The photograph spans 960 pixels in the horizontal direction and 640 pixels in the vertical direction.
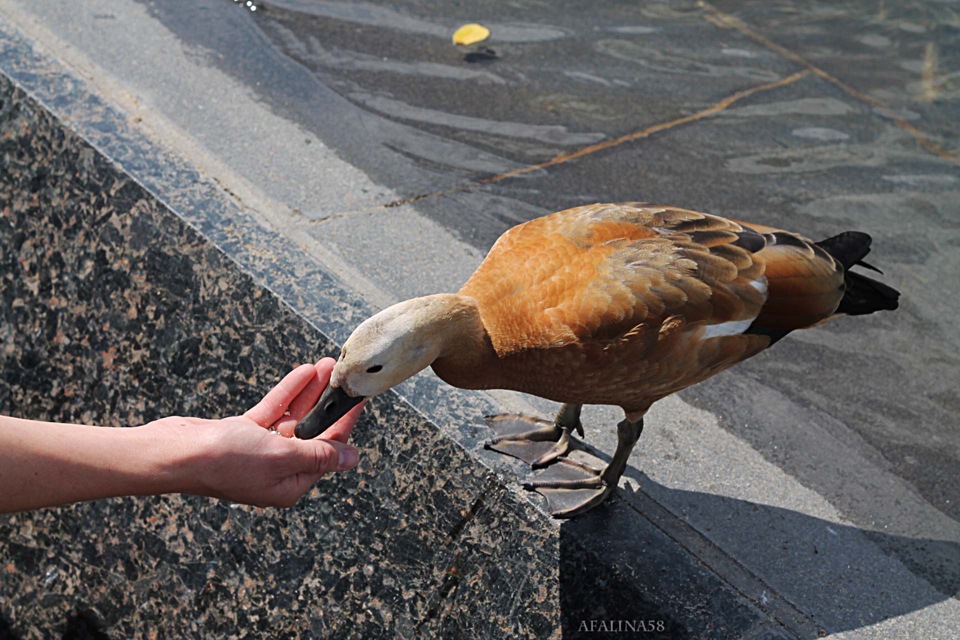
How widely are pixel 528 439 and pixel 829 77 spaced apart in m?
3.10

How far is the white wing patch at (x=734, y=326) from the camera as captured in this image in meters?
2.55

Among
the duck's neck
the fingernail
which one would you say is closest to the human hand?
the fingernail

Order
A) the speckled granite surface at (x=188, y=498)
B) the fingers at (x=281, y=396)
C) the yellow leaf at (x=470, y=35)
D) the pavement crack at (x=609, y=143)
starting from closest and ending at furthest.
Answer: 1. the fingers at (x=281, y=396)
2. the speckled granite surface at (x=188, y=498)
3. the pavement crack at (x=609, y=143)
4. the yellow leaf at (x=470, y=35)

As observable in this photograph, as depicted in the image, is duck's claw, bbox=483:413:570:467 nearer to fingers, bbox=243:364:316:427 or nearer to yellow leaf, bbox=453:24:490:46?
fingers, bbox=243:364:316:427

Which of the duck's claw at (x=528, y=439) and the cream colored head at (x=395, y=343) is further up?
the cream colored head at (x=395, y=343)

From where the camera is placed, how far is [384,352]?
2330 millimetres

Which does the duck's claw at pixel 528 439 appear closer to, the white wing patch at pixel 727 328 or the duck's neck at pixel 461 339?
the duck's neck at pixel 461 339

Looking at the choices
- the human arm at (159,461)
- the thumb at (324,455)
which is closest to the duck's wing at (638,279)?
the thumb at (324,455)

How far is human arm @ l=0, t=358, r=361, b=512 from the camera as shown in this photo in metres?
2.15

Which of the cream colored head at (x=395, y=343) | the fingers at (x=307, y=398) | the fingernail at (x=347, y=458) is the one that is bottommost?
the fingernail at (x=347, y=458)

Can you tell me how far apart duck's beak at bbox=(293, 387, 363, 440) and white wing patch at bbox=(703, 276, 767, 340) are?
3.01 ft

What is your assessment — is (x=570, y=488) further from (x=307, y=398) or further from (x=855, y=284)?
(x=855, y=284)

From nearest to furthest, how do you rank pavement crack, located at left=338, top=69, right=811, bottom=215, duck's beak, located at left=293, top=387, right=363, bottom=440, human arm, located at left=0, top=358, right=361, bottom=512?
human arm, located at left=0, top=358, right=361, bottom=512 < duck's beak, located at left=293, top=387, right=363, bottom=440 < pavement crack, located at left=338, top=69, right=811, bottom=215

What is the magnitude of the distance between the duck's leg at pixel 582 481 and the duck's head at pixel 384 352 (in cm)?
48
